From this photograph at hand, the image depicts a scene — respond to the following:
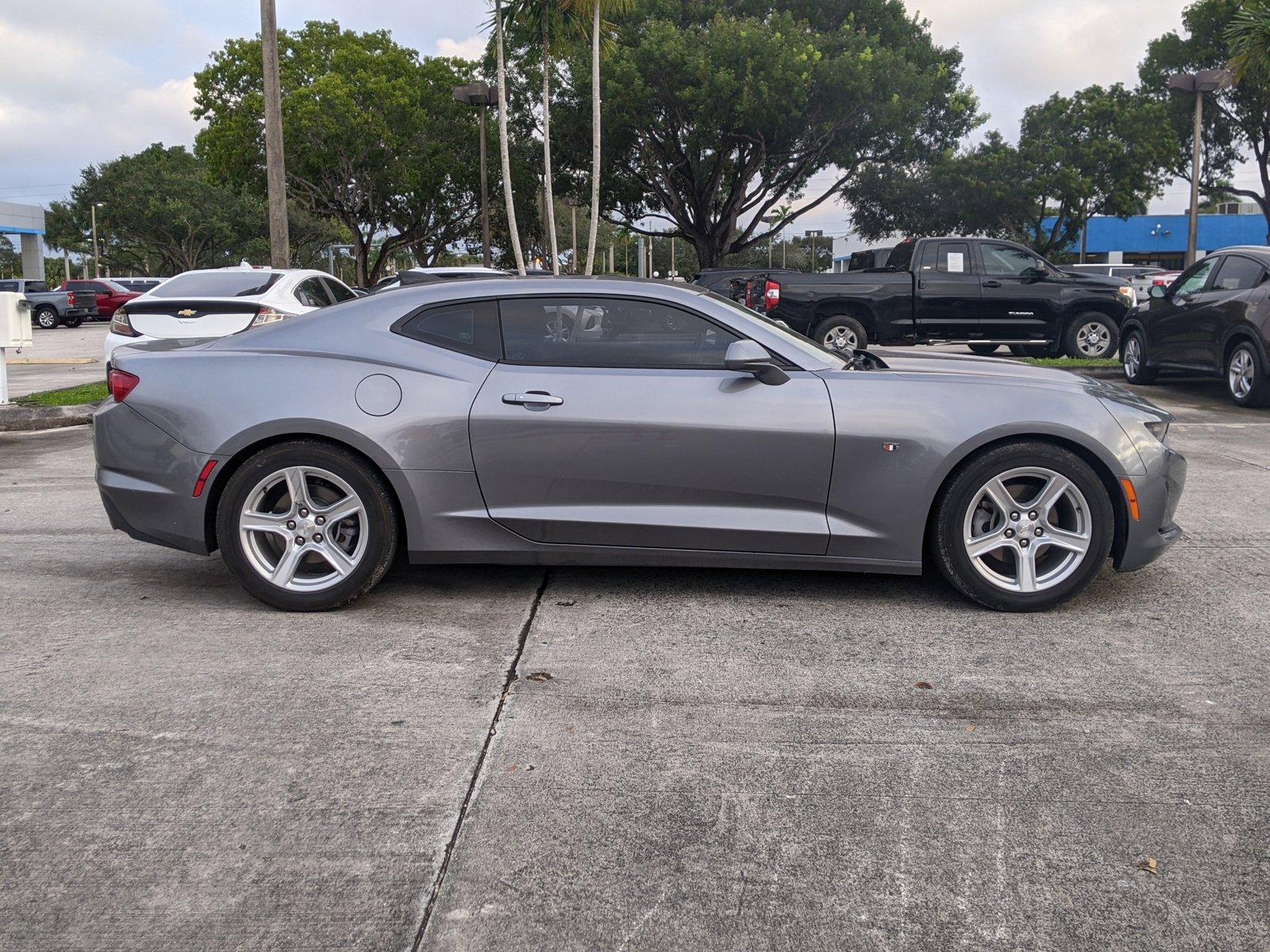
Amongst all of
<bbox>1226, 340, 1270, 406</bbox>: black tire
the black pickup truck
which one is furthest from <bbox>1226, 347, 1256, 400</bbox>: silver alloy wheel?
the black pickup truck

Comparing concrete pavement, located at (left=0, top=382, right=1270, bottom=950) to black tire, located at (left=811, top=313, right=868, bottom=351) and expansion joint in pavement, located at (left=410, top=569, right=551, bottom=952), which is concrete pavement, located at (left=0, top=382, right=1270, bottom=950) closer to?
expansion joint in pavement, located at (left=410, top=569, right=551, bottom=952)

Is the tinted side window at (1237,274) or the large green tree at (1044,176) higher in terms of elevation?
the large green tree at (1044,176)

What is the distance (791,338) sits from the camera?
5.11 m

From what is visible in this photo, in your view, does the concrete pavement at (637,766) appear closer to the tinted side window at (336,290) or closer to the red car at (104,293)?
the tinted side window at (336,290)

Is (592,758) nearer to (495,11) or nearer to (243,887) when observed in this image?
(243,887)

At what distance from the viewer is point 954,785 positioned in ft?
10.7

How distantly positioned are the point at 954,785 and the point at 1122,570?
6.89 feet

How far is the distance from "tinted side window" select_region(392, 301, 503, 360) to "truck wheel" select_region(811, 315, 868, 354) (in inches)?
474

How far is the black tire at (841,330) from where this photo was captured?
16578 mm

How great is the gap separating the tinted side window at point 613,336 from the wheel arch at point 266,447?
0.71 metres

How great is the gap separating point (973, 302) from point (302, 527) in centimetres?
1388

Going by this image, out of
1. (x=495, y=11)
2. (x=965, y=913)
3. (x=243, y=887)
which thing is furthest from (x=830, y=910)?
(x=495, y=11)

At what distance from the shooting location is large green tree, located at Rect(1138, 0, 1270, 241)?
39.7 meters

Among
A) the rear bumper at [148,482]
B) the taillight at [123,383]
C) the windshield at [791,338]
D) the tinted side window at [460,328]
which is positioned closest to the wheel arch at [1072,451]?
the windshield at [791,338]
